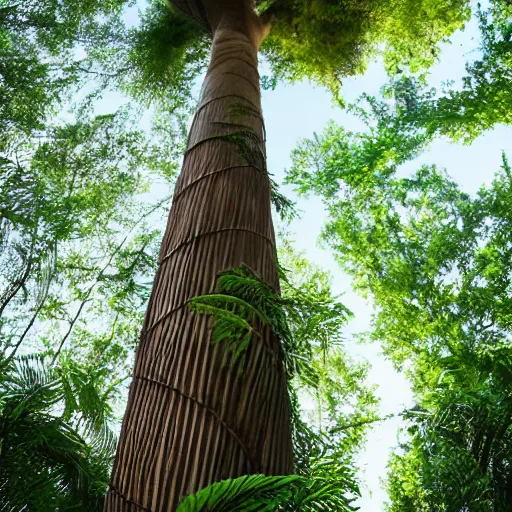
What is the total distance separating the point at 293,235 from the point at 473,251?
7.23ft

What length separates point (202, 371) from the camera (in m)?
1.25

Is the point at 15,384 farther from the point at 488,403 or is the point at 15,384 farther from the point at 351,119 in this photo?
the point at 351,119

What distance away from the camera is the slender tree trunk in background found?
1112 mm

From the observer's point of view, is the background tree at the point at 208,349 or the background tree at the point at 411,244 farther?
the background tree at the point at 411,244

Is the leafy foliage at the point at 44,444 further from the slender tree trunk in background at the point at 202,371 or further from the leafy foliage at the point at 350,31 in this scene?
the leafy foliage at the point at 350,31

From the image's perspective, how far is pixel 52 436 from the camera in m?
1.51

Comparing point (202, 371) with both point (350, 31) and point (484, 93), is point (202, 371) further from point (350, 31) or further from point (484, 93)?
point (484, 93)

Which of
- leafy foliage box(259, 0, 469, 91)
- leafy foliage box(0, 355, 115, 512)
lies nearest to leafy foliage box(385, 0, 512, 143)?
leafy foliage box(259, 0, 469, 91)

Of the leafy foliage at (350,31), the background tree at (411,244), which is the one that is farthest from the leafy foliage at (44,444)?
the leafy foliage at (350,31)

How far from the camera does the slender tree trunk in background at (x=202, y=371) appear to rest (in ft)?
3.65

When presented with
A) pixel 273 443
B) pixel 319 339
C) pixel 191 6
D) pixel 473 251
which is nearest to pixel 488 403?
pixel 319 339

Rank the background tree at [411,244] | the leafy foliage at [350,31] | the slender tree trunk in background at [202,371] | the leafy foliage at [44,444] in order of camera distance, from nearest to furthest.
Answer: the slender tree trunk in background at [202,371] → the leafy foliage at [44,444] → the leafy foliage at [350,31] → the background tree at [411,244]

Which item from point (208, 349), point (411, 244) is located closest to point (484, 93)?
point (411, 244)

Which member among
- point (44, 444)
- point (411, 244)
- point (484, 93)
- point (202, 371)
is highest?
point (484, 93)
